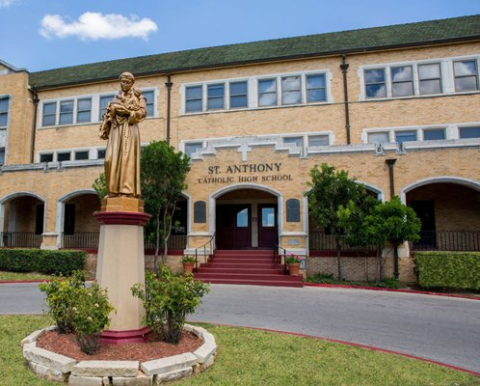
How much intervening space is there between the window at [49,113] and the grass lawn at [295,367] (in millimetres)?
20689

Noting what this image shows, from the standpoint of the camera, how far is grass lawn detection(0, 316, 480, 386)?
16.9 ft

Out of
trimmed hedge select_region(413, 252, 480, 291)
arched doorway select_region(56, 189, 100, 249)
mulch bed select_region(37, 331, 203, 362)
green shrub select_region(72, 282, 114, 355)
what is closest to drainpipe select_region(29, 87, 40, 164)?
arched doorway select_region(56, 189, 100, 249)

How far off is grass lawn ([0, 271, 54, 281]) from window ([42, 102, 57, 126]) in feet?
34.6

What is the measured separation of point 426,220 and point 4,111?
25896 millimetres

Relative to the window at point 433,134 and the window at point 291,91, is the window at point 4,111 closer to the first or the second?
the window at point 291,91

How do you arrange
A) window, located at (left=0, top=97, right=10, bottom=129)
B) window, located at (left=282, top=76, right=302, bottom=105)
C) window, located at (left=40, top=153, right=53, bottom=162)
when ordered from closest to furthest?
window, located at (left=282, top=76, right=302, bottom=105) → window, located at (left=40, top=153, right=53, bottom=162) → window, located at (left=0, top=97, right=10, bottom=129)

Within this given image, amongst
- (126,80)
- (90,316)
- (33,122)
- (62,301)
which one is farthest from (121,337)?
(33,122)

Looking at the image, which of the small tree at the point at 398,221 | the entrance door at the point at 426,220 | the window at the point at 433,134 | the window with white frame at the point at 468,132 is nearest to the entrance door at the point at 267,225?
the entrance door at the point at 426,220

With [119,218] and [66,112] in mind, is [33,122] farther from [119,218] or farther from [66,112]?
[119,218]

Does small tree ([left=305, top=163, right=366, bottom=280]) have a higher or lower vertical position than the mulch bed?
higher

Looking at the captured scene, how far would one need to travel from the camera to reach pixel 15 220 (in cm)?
2281

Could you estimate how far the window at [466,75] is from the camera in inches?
771

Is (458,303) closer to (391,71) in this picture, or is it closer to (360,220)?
(360,220)

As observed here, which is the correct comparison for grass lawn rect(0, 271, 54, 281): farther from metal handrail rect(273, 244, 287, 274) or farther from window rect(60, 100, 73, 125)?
window rect(60, 100, 73, 125)
